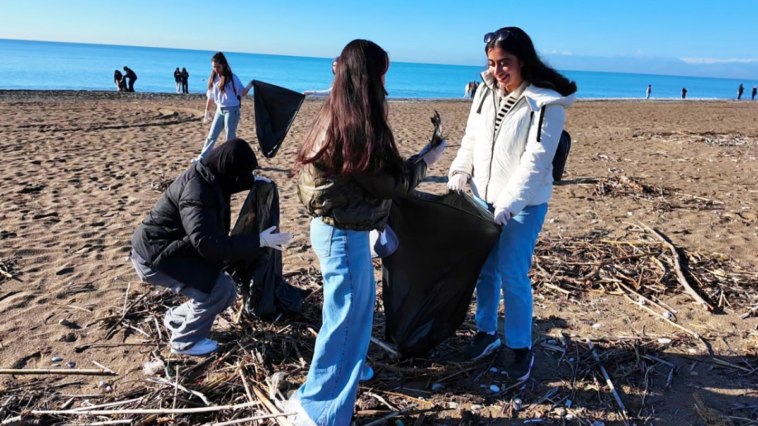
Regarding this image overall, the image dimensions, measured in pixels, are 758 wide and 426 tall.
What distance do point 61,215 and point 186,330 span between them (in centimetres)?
362

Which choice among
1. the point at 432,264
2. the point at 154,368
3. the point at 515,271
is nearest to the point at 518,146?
the point at 515,271

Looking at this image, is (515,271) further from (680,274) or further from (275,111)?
(680,274)

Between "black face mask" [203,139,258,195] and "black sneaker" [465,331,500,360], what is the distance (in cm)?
174

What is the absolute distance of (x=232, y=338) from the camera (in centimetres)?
349

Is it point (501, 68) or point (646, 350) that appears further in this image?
point (646, 350)

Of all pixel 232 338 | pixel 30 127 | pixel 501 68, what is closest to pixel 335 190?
pixel 501 68

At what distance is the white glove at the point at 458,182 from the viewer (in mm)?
3066

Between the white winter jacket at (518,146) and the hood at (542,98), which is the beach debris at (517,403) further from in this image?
the hood at (542,98)

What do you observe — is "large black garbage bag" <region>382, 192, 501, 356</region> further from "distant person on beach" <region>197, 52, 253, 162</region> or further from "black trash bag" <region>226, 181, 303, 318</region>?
"distant person on beach" <region>197, 52, 253, 162</region>

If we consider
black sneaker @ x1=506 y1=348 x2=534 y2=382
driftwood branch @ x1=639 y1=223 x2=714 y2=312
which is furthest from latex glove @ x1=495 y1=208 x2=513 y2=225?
driftwood branch @ x1=639 y1=223 x2=714 y2=312

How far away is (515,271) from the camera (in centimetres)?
294

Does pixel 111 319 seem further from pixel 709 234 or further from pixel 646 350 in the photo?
pixel 709 234

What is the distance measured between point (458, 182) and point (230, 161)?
1301 millimetres

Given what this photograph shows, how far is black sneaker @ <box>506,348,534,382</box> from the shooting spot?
3.06 m
